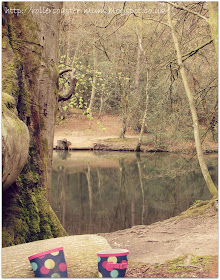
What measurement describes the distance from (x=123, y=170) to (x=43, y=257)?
40.5ft

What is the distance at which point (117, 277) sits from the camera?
293 centimetres

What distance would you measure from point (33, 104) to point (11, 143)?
200 cm

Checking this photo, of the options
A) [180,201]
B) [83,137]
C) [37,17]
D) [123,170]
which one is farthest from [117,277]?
[83,137]

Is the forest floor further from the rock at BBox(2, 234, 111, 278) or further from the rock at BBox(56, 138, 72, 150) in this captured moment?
the rock at BBox(2, 234, 111, 278)

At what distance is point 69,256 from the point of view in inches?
132

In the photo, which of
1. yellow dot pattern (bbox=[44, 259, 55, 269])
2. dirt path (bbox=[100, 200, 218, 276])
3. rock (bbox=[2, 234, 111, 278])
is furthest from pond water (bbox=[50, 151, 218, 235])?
yellow dot pattern (bbox=[44, 259, 55, 269])

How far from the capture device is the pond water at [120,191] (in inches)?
349

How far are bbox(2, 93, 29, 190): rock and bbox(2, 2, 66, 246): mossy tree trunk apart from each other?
82cm

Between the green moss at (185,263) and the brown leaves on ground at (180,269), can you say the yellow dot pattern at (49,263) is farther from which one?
the green moss at (185,263)

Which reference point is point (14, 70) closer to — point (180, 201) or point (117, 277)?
point (117, 277)

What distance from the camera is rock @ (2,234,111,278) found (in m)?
3.08

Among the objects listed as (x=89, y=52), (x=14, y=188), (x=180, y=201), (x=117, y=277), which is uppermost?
(x=89, y=52)

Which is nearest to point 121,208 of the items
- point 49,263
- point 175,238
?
point 175,238

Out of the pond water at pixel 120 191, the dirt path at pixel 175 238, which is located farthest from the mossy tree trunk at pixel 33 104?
the pond water at pixel 120 191
